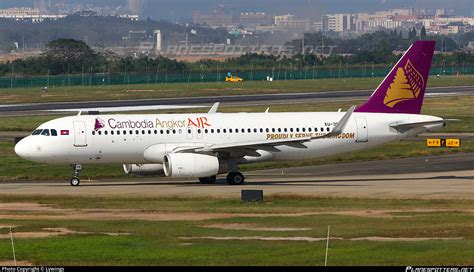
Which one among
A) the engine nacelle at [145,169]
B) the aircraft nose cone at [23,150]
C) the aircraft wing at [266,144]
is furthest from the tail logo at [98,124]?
the aircraft wing at [266,144]

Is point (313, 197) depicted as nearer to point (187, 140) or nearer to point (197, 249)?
point (187, 140)

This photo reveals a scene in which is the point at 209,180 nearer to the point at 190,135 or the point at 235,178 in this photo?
the point at 235,178

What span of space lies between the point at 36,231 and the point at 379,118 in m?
25.4

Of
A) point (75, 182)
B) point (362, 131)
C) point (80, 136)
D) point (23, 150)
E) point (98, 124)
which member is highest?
point (98, 124)

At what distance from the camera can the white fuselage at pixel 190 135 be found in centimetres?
5638

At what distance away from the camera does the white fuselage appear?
5638 centimetres

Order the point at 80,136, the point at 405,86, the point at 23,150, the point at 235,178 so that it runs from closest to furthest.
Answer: the point at 23,150
the point at 80,136
the point at 235,178
the point at 405,86

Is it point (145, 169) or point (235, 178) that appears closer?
point (235, 178)

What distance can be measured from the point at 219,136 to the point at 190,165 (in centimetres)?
350

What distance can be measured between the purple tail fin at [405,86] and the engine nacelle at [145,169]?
11.0 metres

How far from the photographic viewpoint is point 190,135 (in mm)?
57531

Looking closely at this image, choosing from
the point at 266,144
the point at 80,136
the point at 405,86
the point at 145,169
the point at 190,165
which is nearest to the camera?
the point at 190,165

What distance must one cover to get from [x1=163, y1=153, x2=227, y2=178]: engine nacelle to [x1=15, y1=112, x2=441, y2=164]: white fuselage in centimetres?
164

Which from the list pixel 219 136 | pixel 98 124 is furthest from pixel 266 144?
pixel 98 124
